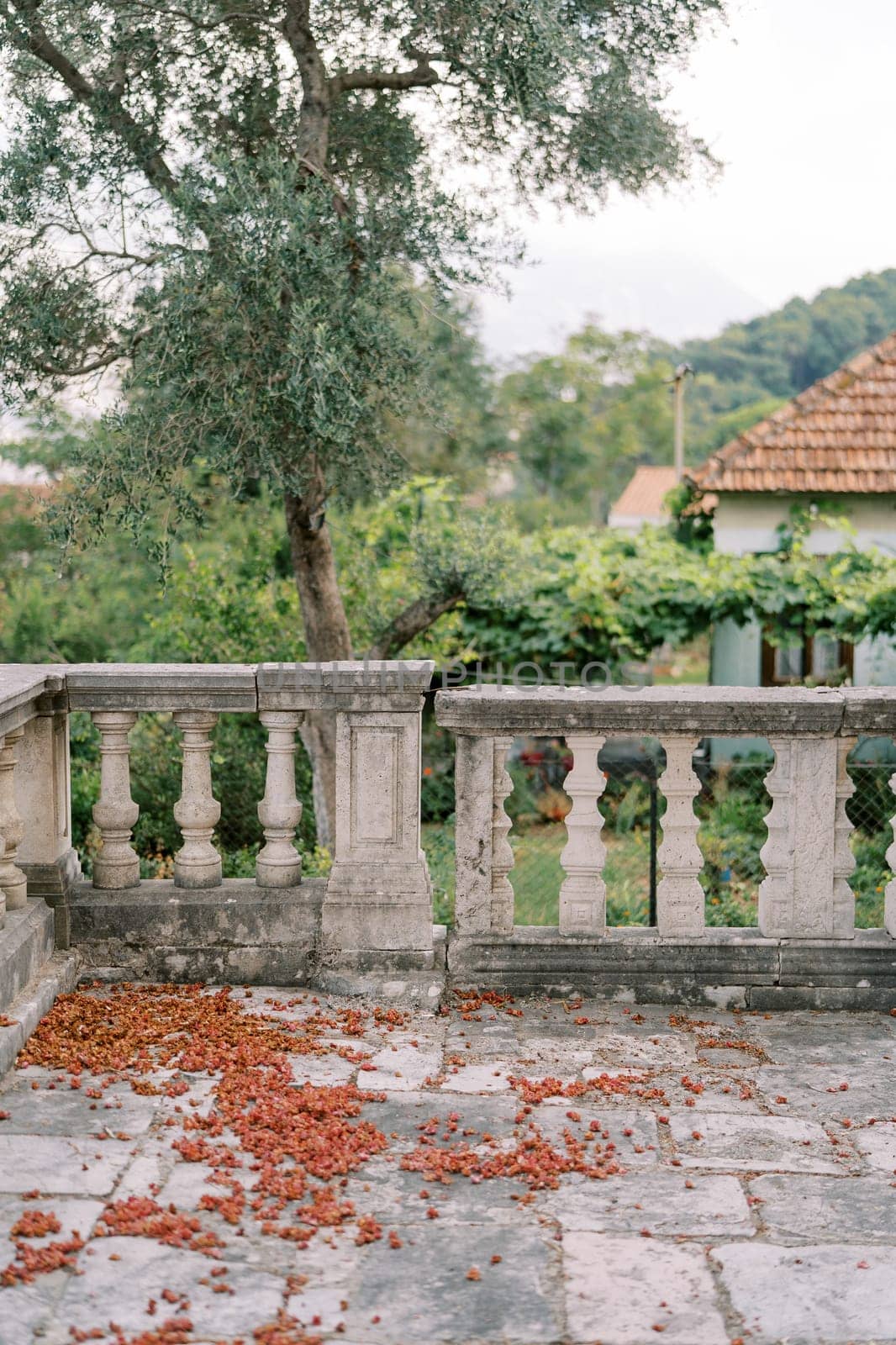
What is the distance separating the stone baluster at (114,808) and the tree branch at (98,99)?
3.35 m

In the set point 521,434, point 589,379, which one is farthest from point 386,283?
point 589,379

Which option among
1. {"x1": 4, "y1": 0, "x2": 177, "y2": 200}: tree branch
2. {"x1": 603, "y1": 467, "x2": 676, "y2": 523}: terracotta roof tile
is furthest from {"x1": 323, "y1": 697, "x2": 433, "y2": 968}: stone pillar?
{"x1": 603, "y1": 467, "x2": 676, "y2": 523}: terracotta roof tile

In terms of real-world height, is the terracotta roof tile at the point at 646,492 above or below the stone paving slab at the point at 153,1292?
above

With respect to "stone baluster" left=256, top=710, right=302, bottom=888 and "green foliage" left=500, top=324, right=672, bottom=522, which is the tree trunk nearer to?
"stone baluster" left=256, top=710, right=302, bottom=888

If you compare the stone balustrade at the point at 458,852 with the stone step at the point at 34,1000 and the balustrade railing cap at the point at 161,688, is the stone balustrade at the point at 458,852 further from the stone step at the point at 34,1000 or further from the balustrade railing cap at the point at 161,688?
the stone step at the point at 34,1000

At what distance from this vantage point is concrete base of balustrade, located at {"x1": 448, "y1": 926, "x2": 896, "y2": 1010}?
430cm

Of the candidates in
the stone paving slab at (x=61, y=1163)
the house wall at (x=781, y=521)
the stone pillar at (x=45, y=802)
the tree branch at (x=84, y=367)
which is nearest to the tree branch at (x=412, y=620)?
the tree branch at (x=84, y=367)

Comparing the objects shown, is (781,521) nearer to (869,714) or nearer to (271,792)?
(869,714)

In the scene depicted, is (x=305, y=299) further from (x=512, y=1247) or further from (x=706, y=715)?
(x=512, y=1247)

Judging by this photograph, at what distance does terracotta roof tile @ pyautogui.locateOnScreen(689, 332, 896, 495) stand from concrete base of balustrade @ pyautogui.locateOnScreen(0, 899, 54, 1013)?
995 centimetres

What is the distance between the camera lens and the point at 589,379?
137 ft

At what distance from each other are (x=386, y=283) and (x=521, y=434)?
108 feet

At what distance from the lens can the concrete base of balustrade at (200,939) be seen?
438 cm

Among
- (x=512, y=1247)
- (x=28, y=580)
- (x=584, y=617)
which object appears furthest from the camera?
(x=28, y=580)
